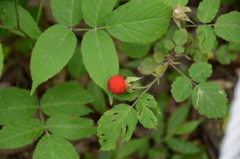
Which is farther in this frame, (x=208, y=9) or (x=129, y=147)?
(x=129, y=147)

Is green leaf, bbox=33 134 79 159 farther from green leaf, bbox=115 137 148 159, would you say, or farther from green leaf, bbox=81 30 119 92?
green leaf, bbox=115 137 148 159

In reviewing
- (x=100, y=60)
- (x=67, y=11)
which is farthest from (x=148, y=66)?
(x=67, y=11)

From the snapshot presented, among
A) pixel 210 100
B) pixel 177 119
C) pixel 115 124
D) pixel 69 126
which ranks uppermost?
pixel 210 100

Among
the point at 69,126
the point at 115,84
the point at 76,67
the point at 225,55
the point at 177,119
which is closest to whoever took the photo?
the point at 115,84

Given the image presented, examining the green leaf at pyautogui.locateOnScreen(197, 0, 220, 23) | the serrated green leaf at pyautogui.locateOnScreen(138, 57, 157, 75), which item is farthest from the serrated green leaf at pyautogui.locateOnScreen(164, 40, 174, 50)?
the green leaf at pyautogui.locateOnScreen(197, 0, 220, 23)

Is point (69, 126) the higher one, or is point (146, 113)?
point (146, 113)

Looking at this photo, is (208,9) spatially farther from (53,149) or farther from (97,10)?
(53,149)

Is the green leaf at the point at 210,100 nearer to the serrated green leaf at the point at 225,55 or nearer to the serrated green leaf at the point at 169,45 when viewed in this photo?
the serrated green leaf at the point at 169,45

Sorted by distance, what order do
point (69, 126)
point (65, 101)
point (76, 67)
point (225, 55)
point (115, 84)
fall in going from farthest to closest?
point (76, 67) → point (225, 55) → point (65, 101) → point (69, 126) → point (115, 84)

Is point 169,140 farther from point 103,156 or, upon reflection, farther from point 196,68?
point 196,68
